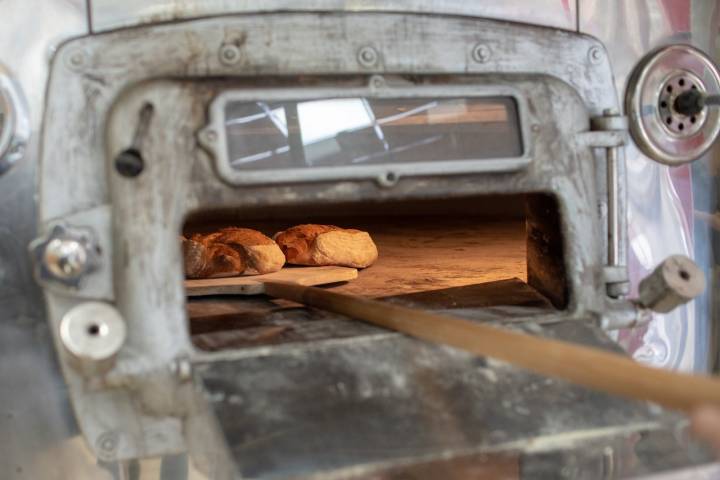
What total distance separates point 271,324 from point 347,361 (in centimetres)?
39

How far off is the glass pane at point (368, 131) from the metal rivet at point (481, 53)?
0.07 metres

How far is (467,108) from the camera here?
4.27ft

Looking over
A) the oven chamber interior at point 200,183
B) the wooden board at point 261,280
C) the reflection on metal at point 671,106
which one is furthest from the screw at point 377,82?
the wooden board at point 261,280

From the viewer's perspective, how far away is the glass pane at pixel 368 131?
1.19 m

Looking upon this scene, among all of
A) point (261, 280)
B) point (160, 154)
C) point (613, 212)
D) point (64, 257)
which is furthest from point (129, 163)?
point (261, 280)

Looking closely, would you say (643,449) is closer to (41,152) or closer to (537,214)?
(537,214)

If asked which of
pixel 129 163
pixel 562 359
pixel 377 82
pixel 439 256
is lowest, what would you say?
pixel 439 256

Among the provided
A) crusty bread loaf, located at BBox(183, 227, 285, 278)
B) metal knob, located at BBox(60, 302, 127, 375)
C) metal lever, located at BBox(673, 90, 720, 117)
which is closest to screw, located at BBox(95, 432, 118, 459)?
metal knob, located at BBox(60, 302, 127, 375)

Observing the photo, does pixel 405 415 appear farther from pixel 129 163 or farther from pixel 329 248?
pixel 329 248

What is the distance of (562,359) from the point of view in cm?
90

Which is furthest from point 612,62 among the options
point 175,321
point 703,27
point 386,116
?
point 175,321

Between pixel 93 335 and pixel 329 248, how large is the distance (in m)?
1.32

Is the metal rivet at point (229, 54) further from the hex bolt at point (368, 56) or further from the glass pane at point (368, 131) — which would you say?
the hex bolt at point (368, 56)

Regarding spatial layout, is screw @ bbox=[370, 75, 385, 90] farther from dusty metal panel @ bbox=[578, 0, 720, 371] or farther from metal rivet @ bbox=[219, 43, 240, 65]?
dusty metal panel @ bbox=[578, 0, 720, 371]
